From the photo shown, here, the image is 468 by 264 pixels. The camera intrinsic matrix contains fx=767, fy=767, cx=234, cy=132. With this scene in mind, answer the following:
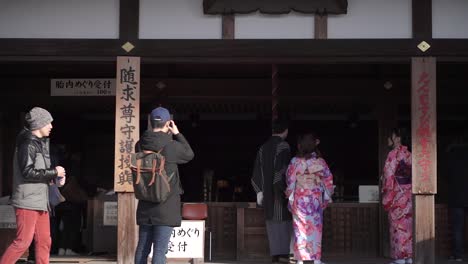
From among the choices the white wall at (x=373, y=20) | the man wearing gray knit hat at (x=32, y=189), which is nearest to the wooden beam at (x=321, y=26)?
the white wall at (x=373, y=20)

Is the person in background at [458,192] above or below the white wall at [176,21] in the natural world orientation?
below

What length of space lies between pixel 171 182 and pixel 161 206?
25 centimetres

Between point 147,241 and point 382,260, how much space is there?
4417 mm

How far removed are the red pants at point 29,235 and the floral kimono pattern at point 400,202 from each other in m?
4.09

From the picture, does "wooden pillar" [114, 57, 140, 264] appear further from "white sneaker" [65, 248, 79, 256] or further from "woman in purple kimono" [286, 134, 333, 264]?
"white sneaker" [65, 248, 79, 256]

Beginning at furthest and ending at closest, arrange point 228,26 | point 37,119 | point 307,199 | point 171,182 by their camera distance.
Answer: point 307,199
point 228,26
point 37,119
point 171,182

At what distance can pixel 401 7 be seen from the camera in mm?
8719

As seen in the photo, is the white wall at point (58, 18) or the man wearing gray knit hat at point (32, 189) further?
the white wall at point (58, 18)

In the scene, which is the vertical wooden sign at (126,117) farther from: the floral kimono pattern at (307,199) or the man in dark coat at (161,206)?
the floral kimono pattern at (307,199)


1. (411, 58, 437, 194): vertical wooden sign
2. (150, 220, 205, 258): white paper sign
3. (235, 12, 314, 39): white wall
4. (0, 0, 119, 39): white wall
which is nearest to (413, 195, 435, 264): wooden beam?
(411, 58, 437, 194): vertical wooden sign

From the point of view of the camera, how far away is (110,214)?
10812 millimetres

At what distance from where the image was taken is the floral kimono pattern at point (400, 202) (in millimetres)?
9023

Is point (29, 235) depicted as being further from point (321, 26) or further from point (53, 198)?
point (321, 26)

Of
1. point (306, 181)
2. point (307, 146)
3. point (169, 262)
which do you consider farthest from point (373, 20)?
point (169, 262)
